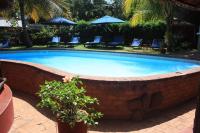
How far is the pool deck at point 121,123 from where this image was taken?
534 centimetres

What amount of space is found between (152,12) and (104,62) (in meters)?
4.48

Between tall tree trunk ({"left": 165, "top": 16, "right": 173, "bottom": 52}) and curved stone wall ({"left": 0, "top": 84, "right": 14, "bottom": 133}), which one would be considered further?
tall tree trunk ({"left": 165, "top": 16, "right": 173, "bottom": 52})

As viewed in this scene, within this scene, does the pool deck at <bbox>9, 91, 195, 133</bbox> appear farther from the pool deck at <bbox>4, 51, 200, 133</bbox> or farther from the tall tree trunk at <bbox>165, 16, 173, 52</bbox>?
the tall tree trunk at <bbox>165, 16, 173, 52</bbox>

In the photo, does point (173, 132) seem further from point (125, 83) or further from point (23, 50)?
point (23, 50)

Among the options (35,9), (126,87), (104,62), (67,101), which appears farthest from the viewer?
(35,9)

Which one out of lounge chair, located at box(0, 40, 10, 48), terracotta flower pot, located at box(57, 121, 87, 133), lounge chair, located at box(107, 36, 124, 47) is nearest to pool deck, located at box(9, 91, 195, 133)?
terracotta flower pot, located at box(57, 121, 87, 133)

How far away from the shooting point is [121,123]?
5.79 metres

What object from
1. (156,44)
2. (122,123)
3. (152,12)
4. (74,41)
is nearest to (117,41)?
(156,44)

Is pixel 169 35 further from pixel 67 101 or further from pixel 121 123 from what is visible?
pixel 67 101

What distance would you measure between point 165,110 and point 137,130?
52.5 inches

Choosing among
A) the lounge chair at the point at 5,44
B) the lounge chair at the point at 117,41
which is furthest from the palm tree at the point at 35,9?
the lounge chair at the point at 117,41

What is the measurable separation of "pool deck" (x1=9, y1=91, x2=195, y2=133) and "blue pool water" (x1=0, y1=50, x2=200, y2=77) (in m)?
6.04

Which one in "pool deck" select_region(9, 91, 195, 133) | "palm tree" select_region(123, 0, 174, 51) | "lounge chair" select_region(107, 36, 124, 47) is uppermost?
"palm tree" select_region(123, 0, 174, 51)

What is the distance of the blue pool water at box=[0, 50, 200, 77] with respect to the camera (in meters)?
13.3
